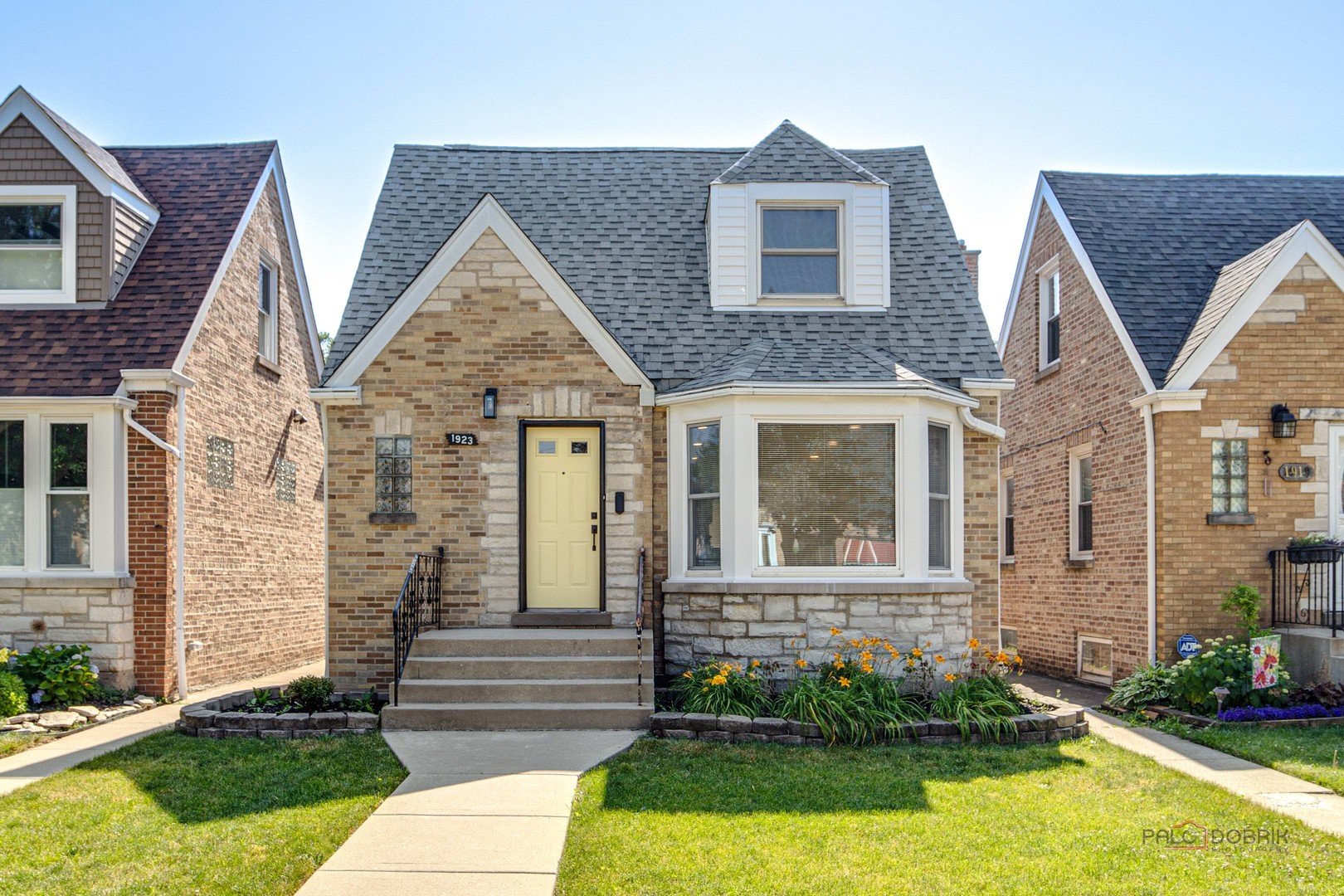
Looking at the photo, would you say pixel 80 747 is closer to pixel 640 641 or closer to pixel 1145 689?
pixel 640 641

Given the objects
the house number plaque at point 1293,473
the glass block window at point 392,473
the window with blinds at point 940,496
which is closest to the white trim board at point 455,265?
the glass block window at point 392,473

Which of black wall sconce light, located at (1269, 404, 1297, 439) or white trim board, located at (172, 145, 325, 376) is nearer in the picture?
black wall sconce light, located at (1269, 404, 1297, 439)

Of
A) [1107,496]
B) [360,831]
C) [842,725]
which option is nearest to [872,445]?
[842,725]

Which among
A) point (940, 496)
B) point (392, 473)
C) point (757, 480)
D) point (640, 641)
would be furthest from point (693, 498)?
point (392, 473)

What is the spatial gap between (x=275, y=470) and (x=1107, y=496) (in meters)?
10.8

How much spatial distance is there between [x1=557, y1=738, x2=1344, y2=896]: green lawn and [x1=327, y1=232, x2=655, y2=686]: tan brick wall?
312cm

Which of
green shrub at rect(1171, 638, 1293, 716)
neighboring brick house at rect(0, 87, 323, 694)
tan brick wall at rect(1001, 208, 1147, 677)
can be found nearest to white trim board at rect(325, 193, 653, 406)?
neighboring brick house at rect(0, 87, 323, 694)

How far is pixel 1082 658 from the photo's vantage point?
13.4 metres

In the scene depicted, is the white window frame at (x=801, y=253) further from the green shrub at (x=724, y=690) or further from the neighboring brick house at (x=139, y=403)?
the neighboring brick house at (x=139, y=403)

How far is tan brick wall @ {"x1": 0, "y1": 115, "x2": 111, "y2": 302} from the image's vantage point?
466 inches

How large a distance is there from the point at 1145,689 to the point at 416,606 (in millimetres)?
7331

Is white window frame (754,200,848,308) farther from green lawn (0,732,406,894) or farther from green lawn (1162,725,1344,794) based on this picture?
green lawn (0,732,406,894)

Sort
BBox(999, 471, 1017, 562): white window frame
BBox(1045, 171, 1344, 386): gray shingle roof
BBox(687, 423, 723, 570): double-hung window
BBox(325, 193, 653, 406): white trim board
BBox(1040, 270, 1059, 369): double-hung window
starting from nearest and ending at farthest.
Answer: BBox(687, 423, 723, 570): double-hung window
BBox(325, 193, 653, 406): white trim board
BBox(1045, 171, 1344, 386): gray shingle roof
BBox(1040, 270, 1059, 369): double-hung window
BBox(999, 471, 1017, 562): white window frame

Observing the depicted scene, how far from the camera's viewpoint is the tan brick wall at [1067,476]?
12.0m
